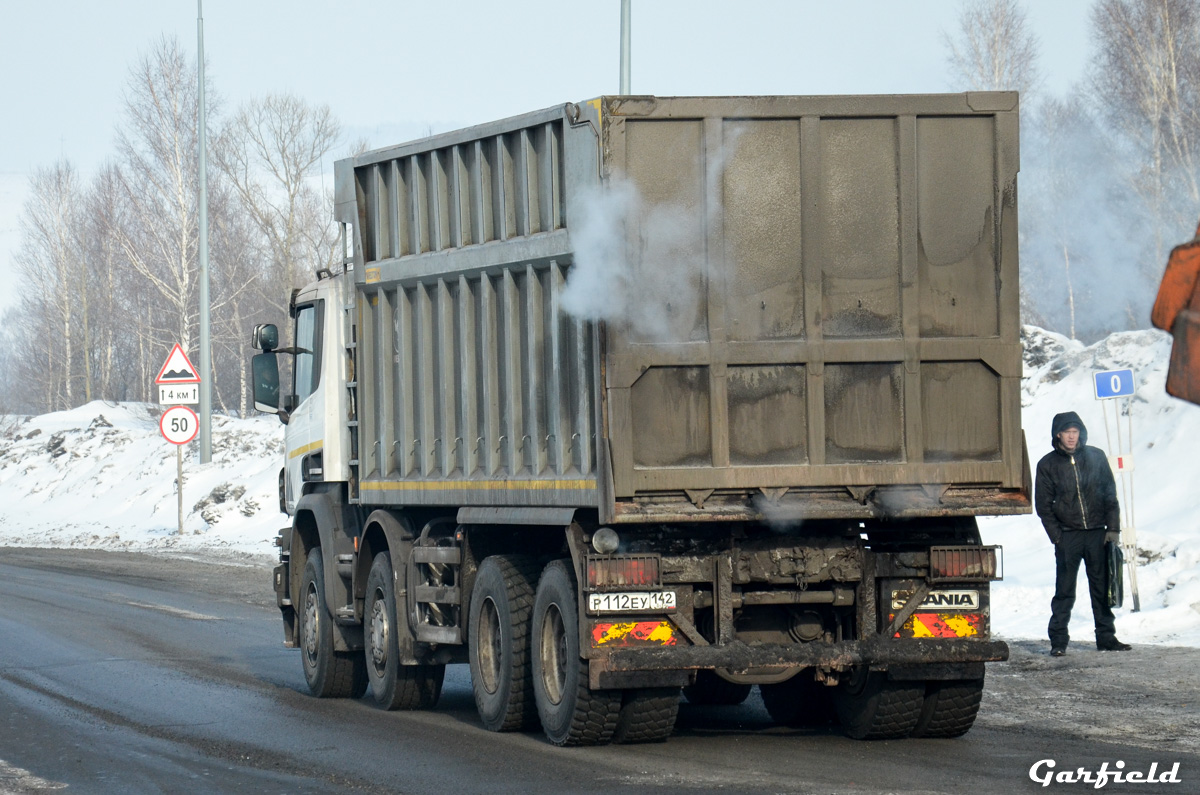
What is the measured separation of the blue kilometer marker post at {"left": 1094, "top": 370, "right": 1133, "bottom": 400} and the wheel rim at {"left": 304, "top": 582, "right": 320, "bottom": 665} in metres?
8.91

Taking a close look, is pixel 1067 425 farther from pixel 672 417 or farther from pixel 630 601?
pixel 630 601

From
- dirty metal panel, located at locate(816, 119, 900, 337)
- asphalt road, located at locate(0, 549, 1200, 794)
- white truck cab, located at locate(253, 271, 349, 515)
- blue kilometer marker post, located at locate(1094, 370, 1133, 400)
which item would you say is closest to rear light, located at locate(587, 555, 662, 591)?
asphalt road, located at locate(0, 549, 1200, 794)

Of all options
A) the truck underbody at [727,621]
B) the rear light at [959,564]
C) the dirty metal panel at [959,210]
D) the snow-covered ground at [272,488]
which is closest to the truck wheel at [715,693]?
the truck underbody at [727,621]

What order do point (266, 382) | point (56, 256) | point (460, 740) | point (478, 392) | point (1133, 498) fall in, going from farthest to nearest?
1. point (56, 256)
2. point (1133, 498)
3. point (266, 382)
4. point (478, 392)
5. point (460, 740)

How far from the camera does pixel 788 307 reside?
8.01 metres

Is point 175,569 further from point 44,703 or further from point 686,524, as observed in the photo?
point 686,524

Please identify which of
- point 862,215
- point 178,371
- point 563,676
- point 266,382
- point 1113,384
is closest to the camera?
point 862,215

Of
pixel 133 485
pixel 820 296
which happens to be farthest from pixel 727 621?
pixel 133 485

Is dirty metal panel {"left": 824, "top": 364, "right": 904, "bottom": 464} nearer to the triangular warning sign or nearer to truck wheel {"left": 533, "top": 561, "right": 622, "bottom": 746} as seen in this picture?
truck wheel {"left": 533, "top": 561, "right": 622, "bottom": 746}

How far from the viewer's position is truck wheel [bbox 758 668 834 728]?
9477mm

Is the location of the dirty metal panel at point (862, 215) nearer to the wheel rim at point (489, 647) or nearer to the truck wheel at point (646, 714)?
the truck wheel at point (646, 714)

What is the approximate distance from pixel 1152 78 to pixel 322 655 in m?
18.8

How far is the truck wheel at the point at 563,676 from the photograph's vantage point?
8125 millimetres

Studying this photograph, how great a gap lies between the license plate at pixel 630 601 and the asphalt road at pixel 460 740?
75 centimetres
